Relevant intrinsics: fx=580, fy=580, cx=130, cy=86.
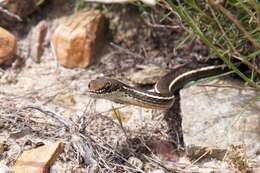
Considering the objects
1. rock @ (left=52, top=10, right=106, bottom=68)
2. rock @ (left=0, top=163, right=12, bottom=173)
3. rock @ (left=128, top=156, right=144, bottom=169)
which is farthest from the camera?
rock @ (left=52, top=10, right=106, bottom=68)

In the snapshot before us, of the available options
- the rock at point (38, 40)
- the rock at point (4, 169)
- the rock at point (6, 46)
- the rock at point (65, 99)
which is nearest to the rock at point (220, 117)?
the rock at point (65, 99)

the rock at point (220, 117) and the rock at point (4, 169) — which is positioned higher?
the rock at point (220, 117)

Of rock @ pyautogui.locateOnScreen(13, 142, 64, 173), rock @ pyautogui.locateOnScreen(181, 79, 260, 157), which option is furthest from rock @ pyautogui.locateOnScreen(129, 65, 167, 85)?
rock @ pyautogui.locateOnScreen(13, 142, 64, 173)

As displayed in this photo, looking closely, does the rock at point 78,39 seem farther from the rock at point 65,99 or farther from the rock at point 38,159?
the rock at point 38,159

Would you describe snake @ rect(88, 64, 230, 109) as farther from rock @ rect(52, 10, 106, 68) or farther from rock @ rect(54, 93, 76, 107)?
rock @ rect(52, 10, 106, 68)

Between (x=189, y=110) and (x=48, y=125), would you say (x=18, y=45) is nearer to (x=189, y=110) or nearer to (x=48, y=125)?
(x=48, y=125)

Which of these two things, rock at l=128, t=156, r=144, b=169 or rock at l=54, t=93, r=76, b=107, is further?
rock at l=54, t=93, r=76, b=107

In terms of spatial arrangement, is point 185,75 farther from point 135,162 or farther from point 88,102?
point 135,162
